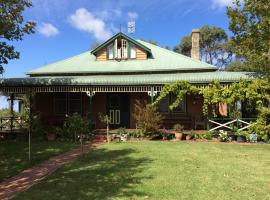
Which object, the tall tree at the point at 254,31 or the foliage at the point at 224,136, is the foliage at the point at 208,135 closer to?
the foliage at the point at 224,136

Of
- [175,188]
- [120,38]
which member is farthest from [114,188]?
[120,38]

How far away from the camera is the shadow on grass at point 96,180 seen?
7.68m

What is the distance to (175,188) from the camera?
317 inches

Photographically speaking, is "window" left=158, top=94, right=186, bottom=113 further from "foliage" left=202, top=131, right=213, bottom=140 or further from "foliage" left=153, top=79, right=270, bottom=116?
"foliage" left=202, top=131, right=213, bottom=140

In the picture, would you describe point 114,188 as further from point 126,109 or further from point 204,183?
point 126,109

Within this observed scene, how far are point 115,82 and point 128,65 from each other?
3.68 m

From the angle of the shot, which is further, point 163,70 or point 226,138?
point 163,70

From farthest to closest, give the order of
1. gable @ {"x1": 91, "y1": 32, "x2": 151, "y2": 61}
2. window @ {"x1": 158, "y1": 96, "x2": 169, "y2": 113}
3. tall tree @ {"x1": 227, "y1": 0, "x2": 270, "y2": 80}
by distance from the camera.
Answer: gable @ {"x1": 91, "y1": 32, "x2": 151, "y2": 61} → window @ {"x1": 158, "y1": 96, "x2": 169, "y2": 113} → tall tree @ {"x1": 227, "y1": 0, "x2": 270, "y2": 80}

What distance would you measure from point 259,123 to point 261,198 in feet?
33.7

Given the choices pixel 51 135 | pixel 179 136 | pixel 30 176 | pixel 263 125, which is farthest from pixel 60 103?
pixel 263 125

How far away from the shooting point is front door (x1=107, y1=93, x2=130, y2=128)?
21.6 metres

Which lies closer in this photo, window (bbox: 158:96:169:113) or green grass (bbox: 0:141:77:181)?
green grass (bbox: 0:141:77:181)

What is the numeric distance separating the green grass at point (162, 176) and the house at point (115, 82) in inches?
226

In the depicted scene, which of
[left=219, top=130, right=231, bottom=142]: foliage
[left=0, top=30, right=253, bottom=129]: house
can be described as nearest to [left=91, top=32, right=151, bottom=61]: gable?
[left=0, top=30, right=253, bottom=129]: house
